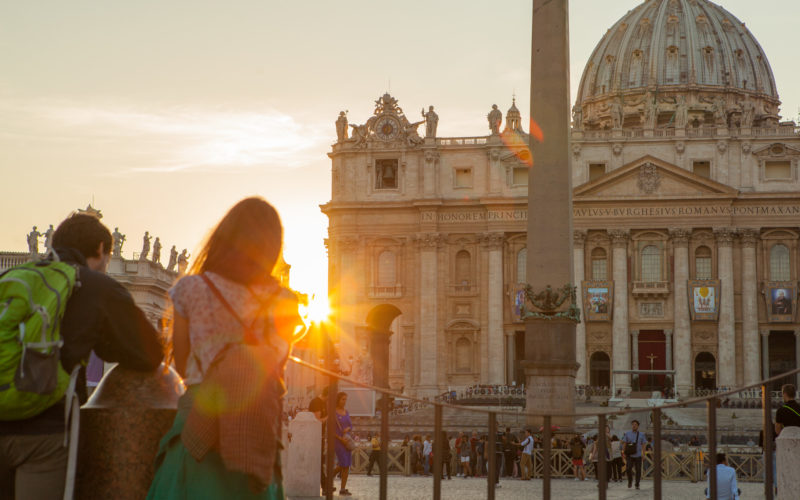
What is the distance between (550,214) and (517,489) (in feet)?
16.0

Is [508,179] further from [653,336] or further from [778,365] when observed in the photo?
[778,365]

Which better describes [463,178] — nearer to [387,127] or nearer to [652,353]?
[387,127]

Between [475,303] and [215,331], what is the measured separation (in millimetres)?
66319

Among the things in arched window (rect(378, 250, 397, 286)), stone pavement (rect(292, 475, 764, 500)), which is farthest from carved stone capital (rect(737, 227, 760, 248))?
stone pavement (rect(292, 475, 764, 500))

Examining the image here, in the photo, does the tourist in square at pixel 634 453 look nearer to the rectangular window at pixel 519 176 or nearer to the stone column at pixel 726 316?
the stone column at pixel 726 316

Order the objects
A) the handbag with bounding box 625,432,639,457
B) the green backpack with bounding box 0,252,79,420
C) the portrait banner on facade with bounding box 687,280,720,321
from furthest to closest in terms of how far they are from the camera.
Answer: the portrait banner on facade with bounding box 687,280,720,321, the handbag with bounding box 625,432,639,457, the green backpack with bounding box 0,252,79,420

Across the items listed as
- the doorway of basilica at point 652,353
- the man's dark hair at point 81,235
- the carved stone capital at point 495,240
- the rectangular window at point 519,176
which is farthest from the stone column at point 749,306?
the man's dark hair at point 81,235

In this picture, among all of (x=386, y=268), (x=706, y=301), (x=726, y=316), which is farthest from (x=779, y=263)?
(x=386, y=268)

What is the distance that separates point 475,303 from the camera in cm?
7100

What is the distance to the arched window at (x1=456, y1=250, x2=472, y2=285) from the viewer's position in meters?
71.8

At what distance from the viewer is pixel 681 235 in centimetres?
6888

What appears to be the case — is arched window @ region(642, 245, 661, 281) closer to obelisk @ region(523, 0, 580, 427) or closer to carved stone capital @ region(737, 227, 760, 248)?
carved stone capital @ region(737, 227, 760, 248)

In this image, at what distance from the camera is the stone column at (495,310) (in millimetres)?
69125

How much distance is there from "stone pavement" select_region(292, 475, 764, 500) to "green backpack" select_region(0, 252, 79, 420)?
12.7 m
